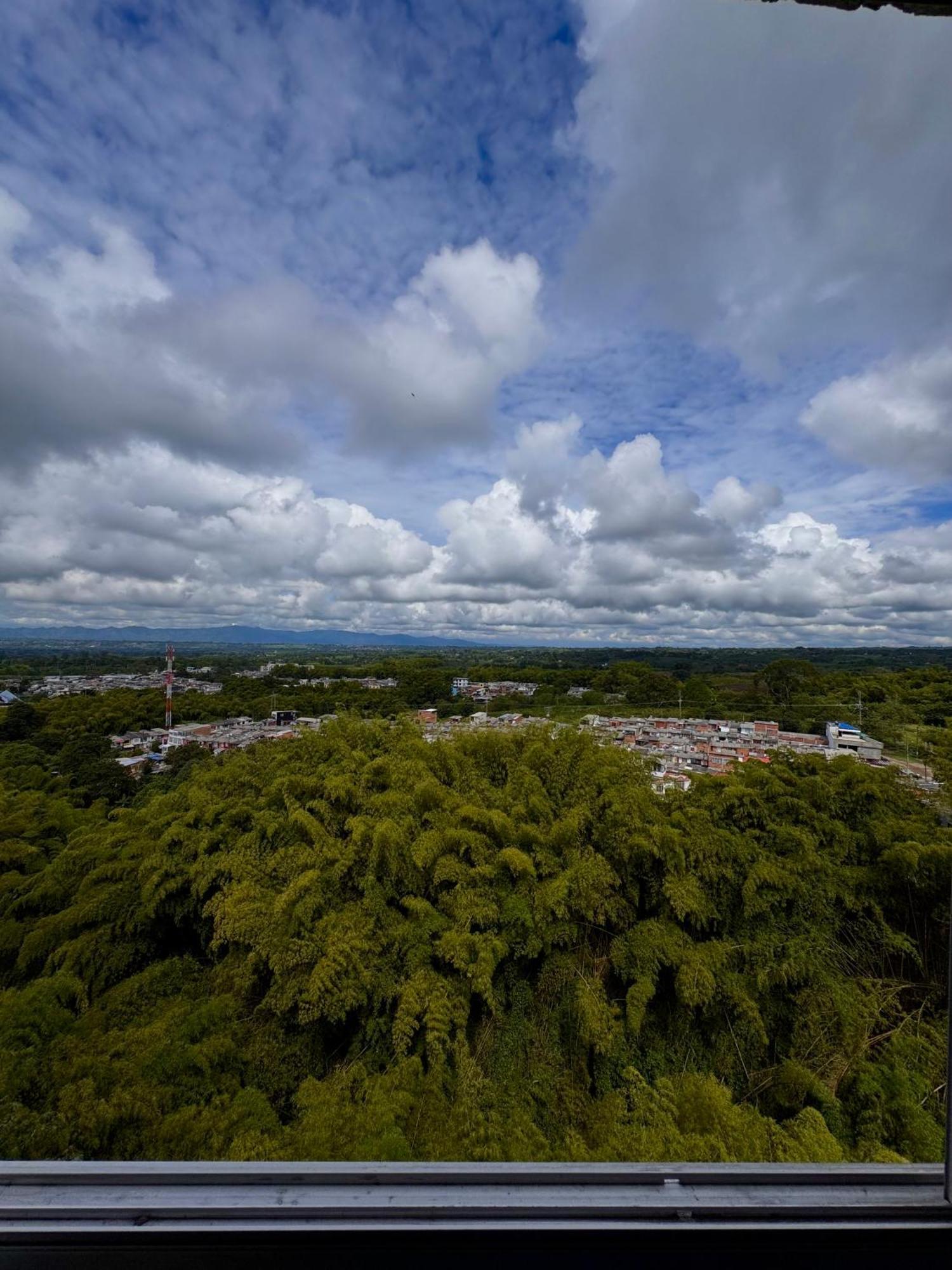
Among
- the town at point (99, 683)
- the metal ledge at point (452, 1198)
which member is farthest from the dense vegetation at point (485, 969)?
the metal ledge at point (452, 1198)

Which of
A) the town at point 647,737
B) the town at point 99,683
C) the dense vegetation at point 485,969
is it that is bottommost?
the dense vegetation at point 485,969

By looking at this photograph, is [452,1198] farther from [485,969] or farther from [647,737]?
[647,737]

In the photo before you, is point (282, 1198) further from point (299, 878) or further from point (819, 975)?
point (819, 975)

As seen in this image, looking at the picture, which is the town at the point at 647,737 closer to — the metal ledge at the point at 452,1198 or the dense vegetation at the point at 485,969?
the dense vegetation at the point at 485,969

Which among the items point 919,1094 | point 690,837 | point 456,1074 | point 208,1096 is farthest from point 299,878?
point 919,1094

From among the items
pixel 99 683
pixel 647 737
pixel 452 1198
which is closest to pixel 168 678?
pixel 99 683

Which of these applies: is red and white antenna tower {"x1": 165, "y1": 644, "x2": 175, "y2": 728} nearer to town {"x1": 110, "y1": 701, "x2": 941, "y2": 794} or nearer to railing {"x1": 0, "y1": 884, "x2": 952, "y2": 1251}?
town {"x1": 110, "y1": 701, "x2": 941, "y2": 794}

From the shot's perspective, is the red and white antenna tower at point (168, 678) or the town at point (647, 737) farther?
the red and white antenna tower at point (168, 678)
